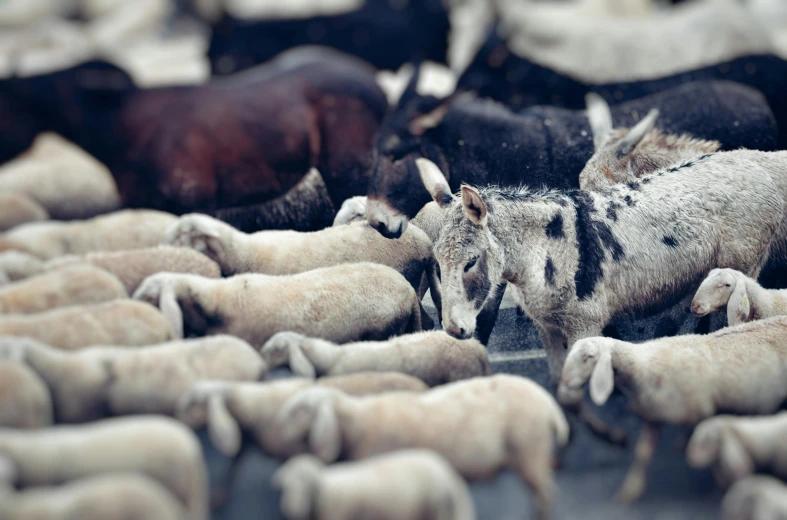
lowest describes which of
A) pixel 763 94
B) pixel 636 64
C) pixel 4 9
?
pixel 4 9

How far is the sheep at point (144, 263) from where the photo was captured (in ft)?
12.3

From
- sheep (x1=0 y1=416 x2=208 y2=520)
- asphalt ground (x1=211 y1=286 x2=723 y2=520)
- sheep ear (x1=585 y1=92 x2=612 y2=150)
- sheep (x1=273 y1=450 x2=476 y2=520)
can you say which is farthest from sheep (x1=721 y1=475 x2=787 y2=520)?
sheep ear (x1=585 y1=92 x2=612 y2=150)

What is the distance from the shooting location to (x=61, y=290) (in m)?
3.42

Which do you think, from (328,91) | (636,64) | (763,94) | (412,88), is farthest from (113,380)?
(636,64)

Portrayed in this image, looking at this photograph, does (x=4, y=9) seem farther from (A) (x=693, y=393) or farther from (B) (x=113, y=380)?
(A) (x=693, y=393)

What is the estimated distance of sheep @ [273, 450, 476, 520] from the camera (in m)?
2.26

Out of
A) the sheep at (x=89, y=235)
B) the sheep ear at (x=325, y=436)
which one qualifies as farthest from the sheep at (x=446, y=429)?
the sheep at (x=89, y=235)

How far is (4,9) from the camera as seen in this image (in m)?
11.6

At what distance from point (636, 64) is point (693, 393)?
4796 millimetres

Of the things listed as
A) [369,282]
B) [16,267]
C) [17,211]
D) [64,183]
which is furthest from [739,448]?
[64,183]

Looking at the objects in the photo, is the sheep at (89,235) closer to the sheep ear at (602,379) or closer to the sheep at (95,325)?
the sheep at (95,325)

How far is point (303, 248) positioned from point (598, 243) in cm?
139

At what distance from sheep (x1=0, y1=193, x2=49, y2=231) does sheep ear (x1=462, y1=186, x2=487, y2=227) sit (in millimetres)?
2879

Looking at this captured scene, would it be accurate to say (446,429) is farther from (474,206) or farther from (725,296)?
(725,296)
